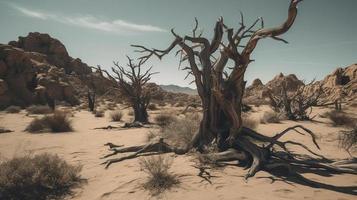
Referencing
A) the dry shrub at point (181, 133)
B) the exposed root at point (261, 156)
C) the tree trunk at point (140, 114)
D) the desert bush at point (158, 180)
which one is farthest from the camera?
the tree trunk at point (140, 114)

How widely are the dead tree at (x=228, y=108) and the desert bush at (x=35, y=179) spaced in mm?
1257

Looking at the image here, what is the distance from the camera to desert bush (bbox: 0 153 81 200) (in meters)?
4.05

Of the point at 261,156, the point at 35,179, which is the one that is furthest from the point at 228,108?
the point at 35,179

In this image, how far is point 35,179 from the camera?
4.26 metres

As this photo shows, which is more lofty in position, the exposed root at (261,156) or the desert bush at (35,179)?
the exposed root at (261,156)

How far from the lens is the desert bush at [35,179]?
4.05 m

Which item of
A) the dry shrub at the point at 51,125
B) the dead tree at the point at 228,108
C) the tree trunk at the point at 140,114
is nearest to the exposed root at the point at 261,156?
the dead tree at the point at 228,108

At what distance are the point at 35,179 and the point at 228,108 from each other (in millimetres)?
3895

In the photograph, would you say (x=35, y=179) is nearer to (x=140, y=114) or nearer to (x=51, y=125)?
(x=51, y=125)

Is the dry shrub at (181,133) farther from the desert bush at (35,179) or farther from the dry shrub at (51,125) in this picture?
the dry shrub at (51,125)

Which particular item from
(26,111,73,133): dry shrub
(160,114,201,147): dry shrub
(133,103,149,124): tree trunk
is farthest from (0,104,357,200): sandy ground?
(133,103,149,124): tree trunk

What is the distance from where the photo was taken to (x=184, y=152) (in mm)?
6465

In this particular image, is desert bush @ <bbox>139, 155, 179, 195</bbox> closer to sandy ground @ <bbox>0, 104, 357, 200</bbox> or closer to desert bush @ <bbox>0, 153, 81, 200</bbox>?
sandy ground @ <bbox>0, 104, 357, 200</bbox>

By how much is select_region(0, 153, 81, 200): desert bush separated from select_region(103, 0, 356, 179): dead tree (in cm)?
126
